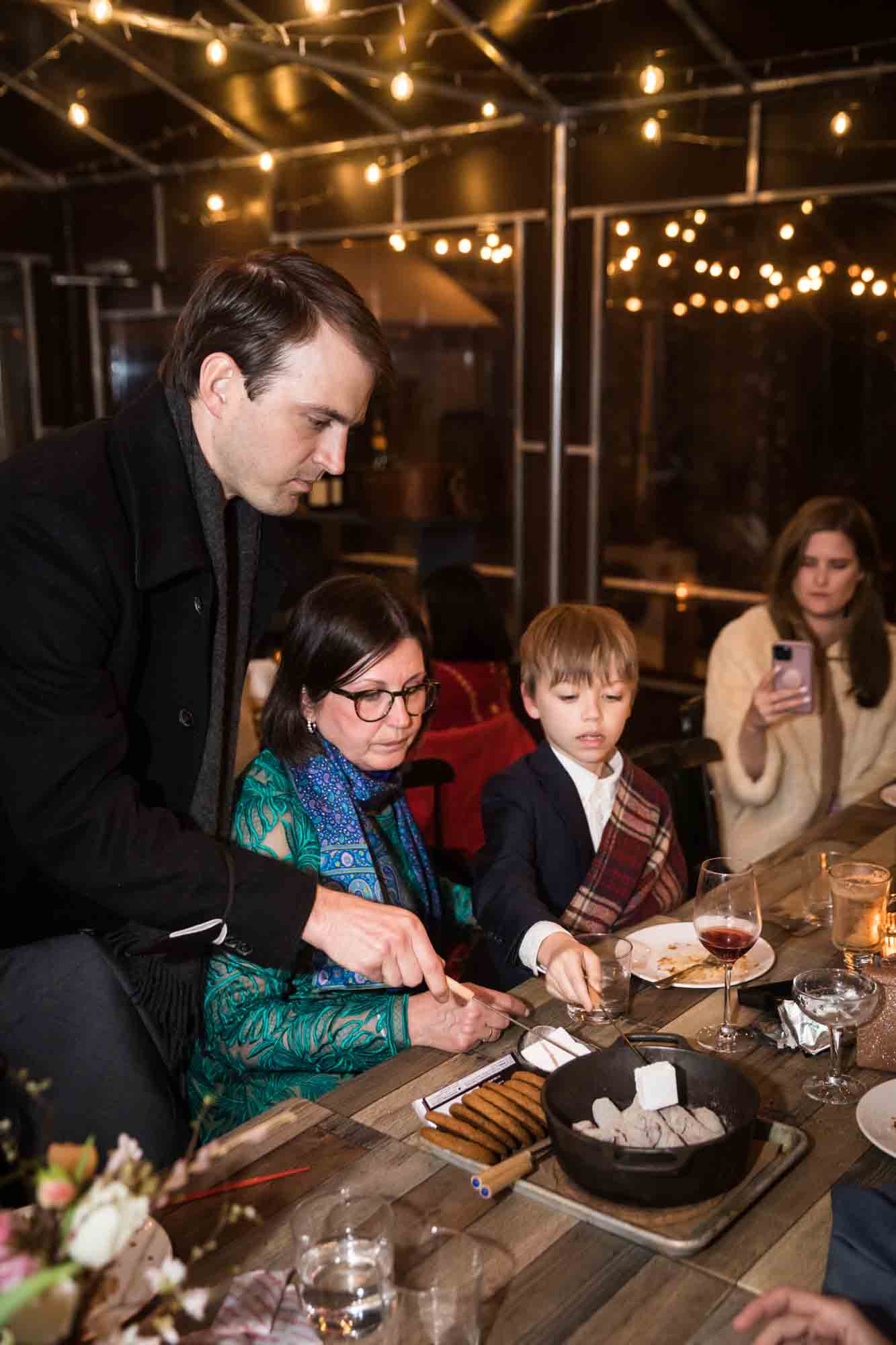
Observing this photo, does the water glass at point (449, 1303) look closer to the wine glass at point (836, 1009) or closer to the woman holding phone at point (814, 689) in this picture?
the wine glass at point (836, 1009)

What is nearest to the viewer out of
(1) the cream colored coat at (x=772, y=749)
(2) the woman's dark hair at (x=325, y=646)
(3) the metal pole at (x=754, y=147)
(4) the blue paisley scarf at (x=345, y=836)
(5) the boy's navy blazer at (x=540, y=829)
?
(4) the blue paisley scarf at (x=345, y=836)

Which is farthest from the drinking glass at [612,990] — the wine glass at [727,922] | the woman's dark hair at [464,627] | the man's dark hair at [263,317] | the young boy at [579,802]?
the woman's dark hair at [464,627]

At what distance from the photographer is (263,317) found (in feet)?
5.39

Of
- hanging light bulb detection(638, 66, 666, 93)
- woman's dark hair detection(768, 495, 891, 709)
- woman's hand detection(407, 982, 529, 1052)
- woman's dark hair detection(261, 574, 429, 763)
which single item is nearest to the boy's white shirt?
woman's dark hair detection(261, 574, 429, 763)

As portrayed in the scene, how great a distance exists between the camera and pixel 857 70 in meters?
4.77

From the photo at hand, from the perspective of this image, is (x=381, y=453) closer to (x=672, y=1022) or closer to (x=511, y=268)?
(x=511, y=268)

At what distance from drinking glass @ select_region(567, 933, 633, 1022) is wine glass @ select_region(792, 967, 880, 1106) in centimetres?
26

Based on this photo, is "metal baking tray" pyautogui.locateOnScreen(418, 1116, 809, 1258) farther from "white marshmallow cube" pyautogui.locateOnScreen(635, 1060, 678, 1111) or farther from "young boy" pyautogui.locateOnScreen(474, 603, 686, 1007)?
"young boy" pyautogui.locateOnScreen(474, 603, 686, 1007)

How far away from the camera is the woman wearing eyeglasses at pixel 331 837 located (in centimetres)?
187

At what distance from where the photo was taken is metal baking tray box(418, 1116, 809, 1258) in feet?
4.09

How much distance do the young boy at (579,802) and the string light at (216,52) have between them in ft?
10.6

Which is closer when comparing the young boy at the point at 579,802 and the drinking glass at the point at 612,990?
the drinking glass at the point at 612,990

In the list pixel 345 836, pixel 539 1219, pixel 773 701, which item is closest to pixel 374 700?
pixel 345 836

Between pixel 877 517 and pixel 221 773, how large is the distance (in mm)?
4075
